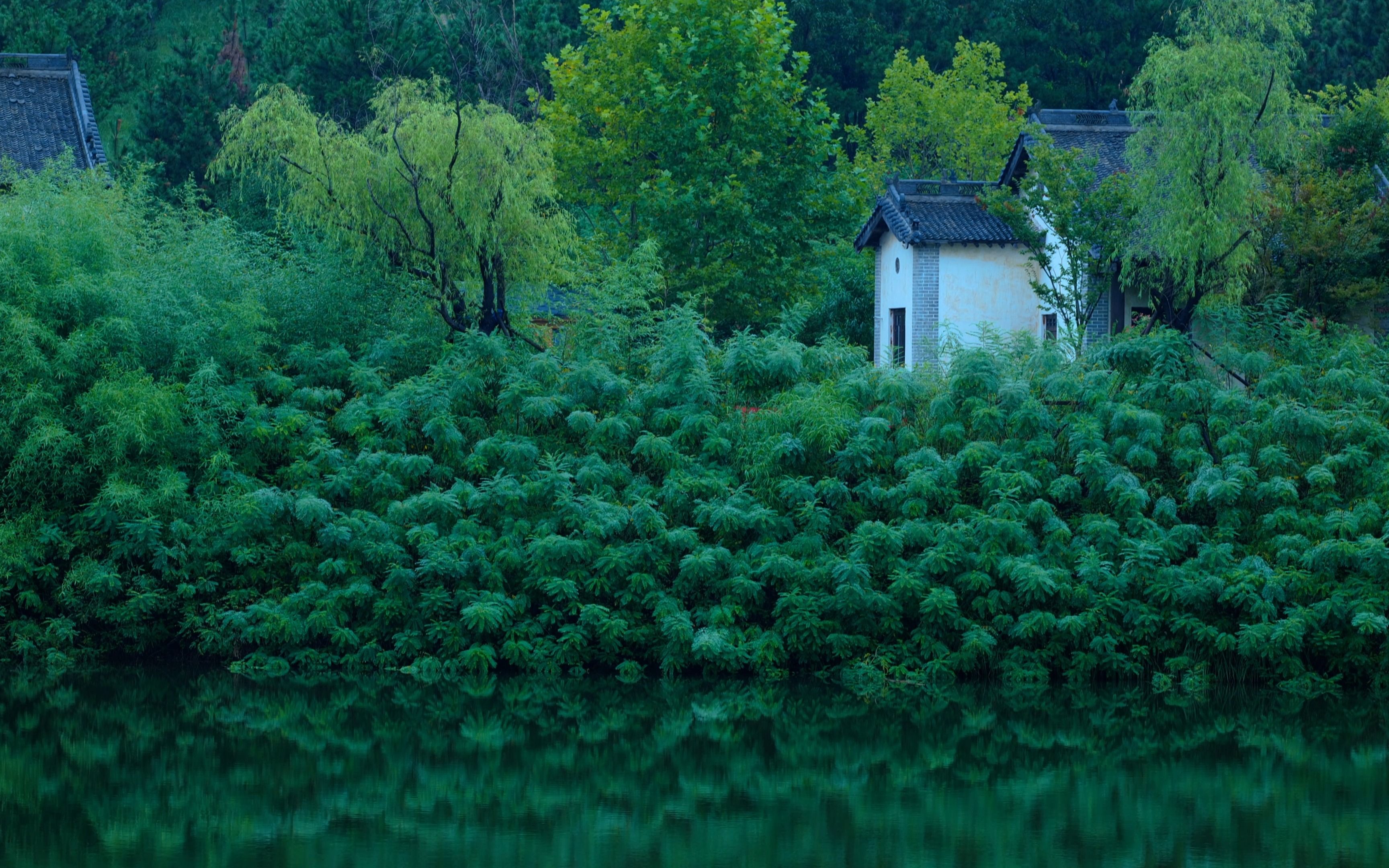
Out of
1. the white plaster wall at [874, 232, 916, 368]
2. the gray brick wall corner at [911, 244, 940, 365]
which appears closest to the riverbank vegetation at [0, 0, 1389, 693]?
the gray brick wall corner at [911, 244, 940, 365]

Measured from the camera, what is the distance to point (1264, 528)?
15.1 m

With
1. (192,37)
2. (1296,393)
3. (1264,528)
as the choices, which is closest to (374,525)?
(1264,528)

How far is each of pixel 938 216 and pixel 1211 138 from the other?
7139mm

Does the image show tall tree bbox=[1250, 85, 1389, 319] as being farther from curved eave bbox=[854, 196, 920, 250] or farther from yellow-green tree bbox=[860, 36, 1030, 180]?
yellow-green tree bbox=[860, 36, 1030, 180]

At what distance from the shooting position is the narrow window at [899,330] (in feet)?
83.2

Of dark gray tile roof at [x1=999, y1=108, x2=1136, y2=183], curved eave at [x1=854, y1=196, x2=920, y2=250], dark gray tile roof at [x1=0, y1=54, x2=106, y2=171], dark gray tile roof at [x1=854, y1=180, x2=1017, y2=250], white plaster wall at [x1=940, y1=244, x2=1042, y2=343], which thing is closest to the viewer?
dark gray tile roof at [x1=0, y1=54, x2=106, y2=171]

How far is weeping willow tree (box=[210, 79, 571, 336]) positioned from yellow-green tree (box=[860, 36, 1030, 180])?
668 inches

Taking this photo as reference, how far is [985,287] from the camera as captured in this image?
24.9 metres

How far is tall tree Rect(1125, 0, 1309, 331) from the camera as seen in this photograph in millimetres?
18062

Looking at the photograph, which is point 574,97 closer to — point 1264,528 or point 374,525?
point 374,525

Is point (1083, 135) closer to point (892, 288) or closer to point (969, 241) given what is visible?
point (969, 241)

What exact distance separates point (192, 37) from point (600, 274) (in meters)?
18.8

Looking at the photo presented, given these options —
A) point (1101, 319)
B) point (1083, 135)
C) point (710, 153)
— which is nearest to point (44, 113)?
point (710, 153)

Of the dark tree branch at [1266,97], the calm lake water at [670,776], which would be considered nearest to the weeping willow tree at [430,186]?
the calm lake water at [670,776]
